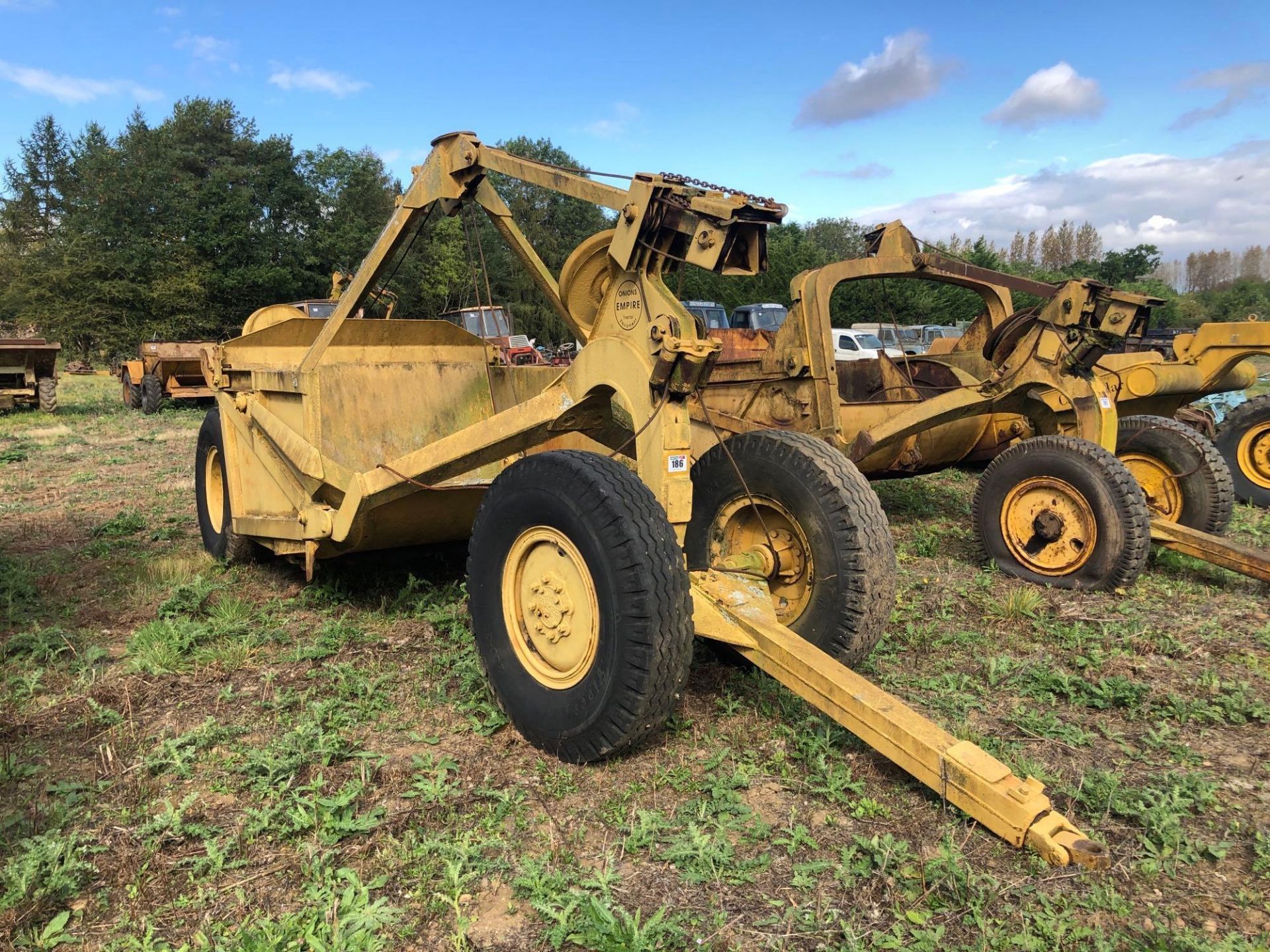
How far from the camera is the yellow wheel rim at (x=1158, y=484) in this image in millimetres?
6195

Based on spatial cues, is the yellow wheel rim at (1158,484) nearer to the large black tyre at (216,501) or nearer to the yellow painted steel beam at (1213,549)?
the yellow painted steel beam at (1213,549)

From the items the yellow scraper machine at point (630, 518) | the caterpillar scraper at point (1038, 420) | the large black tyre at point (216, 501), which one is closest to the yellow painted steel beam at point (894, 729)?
the yellow scraper machine at point (630, 518)

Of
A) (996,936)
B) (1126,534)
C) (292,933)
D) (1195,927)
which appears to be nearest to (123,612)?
(292,933)

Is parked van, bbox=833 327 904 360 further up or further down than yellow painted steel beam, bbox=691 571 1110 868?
further up

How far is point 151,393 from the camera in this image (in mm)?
17781

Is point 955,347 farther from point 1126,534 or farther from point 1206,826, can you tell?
point 1206,826

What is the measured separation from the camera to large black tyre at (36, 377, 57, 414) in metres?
17.2

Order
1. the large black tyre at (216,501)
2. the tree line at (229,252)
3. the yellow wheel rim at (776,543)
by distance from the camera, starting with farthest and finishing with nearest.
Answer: the tree line at (229,252)
the large black tyre at (216,501)
the yellow wheel rim at (776,543)

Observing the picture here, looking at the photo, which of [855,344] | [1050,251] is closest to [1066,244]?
[1050,251]

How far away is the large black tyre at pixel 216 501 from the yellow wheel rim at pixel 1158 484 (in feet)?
20.5

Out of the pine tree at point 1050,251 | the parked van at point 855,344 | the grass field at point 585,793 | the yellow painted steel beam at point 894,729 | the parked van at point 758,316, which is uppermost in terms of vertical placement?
the pine tree at point 1050,251

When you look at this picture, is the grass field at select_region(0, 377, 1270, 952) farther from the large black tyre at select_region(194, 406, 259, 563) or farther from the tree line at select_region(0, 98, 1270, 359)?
the tree line at select_region(0, 98, 1270, 359)

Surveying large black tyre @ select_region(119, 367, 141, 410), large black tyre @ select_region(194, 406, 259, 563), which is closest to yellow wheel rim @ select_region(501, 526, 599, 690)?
large black tyre @ select_region(194, 406, 259, 563)

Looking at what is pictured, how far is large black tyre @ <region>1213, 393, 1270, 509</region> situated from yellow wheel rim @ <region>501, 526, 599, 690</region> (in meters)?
7.45
